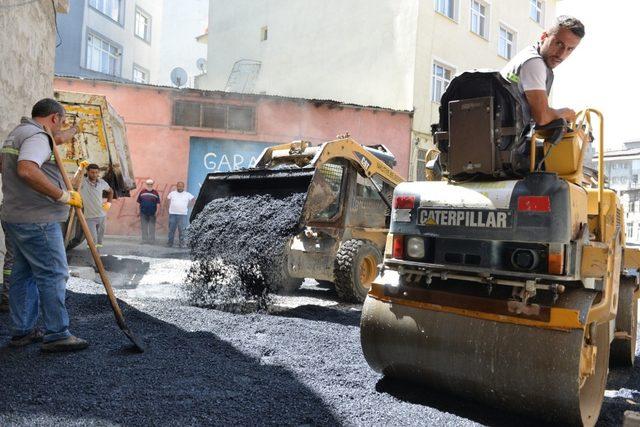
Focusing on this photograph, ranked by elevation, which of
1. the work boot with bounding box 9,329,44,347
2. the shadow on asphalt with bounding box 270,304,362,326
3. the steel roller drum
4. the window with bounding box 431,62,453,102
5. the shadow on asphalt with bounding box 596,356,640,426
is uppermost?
the window with bounding box 431,62,453,102

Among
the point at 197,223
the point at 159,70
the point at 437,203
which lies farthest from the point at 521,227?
the point at 159,70

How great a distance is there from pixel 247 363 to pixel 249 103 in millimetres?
11638

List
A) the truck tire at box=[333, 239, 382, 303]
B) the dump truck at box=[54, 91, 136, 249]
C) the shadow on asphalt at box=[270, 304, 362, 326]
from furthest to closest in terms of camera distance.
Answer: the dump truck at box=[54, 91, 136, 249]
the truck tire at box=[333, 239, 382, 303]
the shadow on asphalt at box=[270, 304, 362, 326]

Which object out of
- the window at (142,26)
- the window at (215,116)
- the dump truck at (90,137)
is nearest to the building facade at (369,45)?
the window at (215,116)

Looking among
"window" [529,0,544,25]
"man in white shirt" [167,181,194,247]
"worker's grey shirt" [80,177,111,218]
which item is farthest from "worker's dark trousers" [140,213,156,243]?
"window" [529,0,544,25]

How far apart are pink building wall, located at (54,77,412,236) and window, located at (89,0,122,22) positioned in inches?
441

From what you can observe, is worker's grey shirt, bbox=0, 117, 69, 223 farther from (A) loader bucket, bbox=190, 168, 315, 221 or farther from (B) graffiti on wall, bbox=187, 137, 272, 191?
(B) graffiti on wall, bbox=187, 137, 272, 191

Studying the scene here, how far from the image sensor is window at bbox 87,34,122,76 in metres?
22.7

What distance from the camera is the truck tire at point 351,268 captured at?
6.32m

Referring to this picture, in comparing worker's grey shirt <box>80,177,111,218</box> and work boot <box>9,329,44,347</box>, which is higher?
worker's grey shirt <box>80,177,111,218</box>

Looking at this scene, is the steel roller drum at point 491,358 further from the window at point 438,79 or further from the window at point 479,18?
the window at point 479,18

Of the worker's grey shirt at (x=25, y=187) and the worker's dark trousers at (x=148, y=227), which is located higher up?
the worker's grey shirt at (x=25, y=187)

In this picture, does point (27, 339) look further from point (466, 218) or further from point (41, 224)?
point (466, 218)

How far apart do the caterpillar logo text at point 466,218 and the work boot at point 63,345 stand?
2.53 metres
